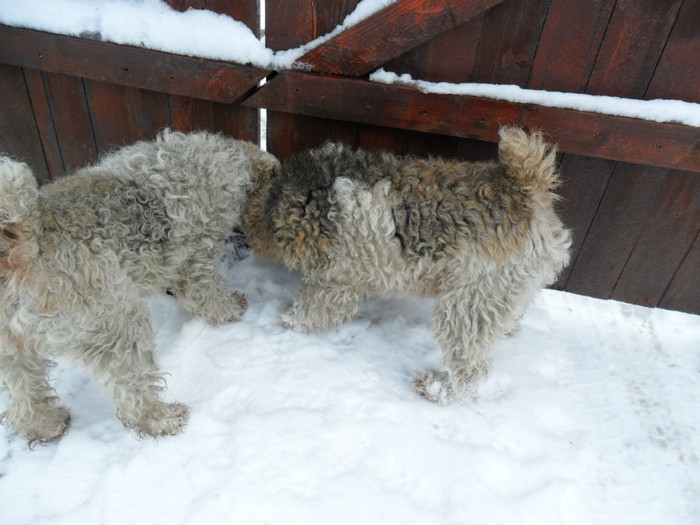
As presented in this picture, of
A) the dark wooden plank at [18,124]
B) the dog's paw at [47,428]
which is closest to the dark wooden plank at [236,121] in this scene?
the dark wooden plank at [18,124]

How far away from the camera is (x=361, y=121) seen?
3328 millimetres

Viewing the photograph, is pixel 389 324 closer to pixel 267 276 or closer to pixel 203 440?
pixel 267 276

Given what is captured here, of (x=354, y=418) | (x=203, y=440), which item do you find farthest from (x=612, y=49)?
(x=203, y=440)

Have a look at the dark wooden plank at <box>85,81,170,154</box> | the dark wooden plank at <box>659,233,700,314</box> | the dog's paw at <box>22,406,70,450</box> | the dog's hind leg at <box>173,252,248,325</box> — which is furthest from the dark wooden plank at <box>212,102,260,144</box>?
the dark wooden plank at <box>659,233,700,314</box>

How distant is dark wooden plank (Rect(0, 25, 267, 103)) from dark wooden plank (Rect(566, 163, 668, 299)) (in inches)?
113

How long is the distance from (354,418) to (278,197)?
1.52 meters

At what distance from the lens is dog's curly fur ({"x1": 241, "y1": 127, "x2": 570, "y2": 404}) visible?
2553 mm

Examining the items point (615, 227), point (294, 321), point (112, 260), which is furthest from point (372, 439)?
point (615, 227)

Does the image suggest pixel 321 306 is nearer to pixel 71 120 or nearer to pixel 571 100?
pixel 571 100

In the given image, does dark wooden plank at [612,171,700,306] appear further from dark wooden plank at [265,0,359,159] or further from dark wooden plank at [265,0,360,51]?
dark wooden plank at [265,0,360,51]

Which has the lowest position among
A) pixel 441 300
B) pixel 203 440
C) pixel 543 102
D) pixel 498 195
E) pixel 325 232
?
pixel 203 440

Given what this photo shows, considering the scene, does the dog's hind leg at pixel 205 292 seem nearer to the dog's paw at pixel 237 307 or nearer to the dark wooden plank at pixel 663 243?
the dog's paw at pixel 237 307

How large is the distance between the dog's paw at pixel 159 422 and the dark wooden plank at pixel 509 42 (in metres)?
3.03

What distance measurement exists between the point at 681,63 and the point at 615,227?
124cm
